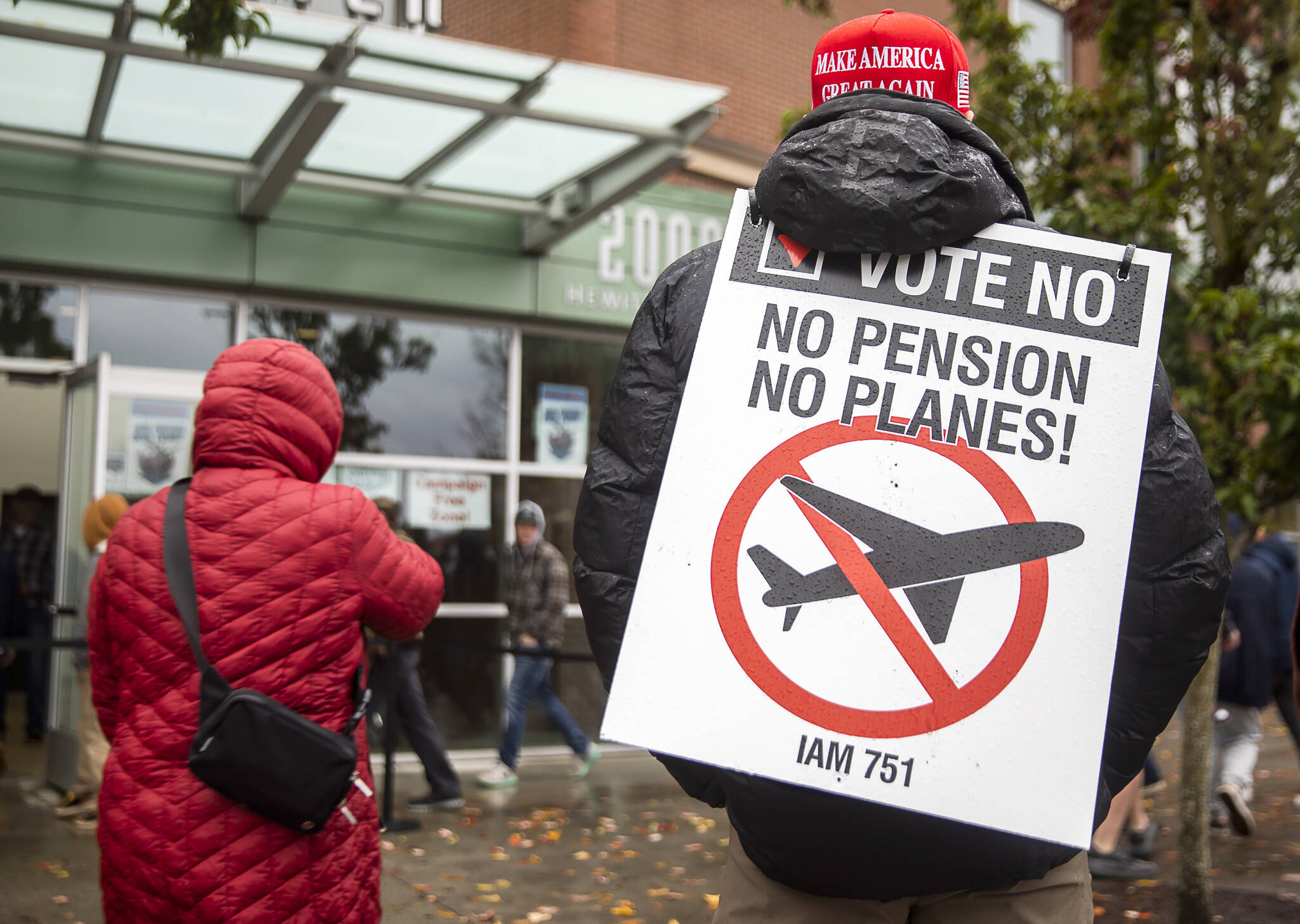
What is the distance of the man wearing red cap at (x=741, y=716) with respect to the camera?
1704mm

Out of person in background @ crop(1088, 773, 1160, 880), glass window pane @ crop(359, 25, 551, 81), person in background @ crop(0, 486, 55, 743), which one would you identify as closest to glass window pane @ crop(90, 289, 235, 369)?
glass window pane @ crop(359, 25, 551, 81)

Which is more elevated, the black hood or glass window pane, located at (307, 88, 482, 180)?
glass window pane, located at (307, 88, 482, 180)

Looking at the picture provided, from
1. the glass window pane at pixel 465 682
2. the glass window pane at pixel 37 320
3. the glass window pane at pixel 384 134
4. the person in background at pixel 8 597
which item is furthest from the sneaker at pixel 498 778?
the glass window pane at pixel 384 134

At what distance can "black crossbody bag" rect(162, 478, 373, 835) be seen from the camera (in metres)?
2.54

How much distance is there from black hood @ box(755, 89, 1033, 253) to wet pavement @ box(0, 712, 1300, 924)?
4.36m

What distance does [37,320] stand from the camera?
8.52m

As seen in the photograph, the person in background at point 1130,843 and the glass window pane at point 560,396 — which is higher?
the glass window pane at point 560,396

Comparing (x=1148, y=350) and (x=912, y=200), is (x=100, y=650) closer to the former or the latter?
(x=912, y=200)

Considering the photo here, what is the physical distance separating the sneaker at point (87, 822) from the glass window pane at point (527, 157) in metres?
5.07

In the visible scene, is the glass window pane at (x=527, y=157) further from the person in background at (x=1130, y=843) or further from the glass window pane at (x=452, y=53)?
the person in background at (x=1130, y=843)

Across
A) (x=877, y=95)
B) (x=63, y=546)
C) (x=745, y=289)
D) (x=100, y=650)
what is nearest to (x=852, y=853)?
(x=745, y=289)

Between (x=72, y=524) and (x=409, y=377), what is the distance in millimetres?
2762

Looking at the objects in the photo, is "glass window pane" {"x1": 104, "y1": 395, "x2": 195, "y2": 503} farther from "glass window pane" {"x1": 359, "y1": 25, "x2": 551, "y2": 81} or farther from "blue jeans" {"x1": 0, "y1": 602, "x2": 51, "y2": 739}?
"glass window pane" {"x1": 359, "y1": 25, "x2": 551, "y2": 81}

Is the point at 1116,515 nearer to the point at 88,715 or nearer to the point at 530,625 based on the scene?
the point at 88,715
